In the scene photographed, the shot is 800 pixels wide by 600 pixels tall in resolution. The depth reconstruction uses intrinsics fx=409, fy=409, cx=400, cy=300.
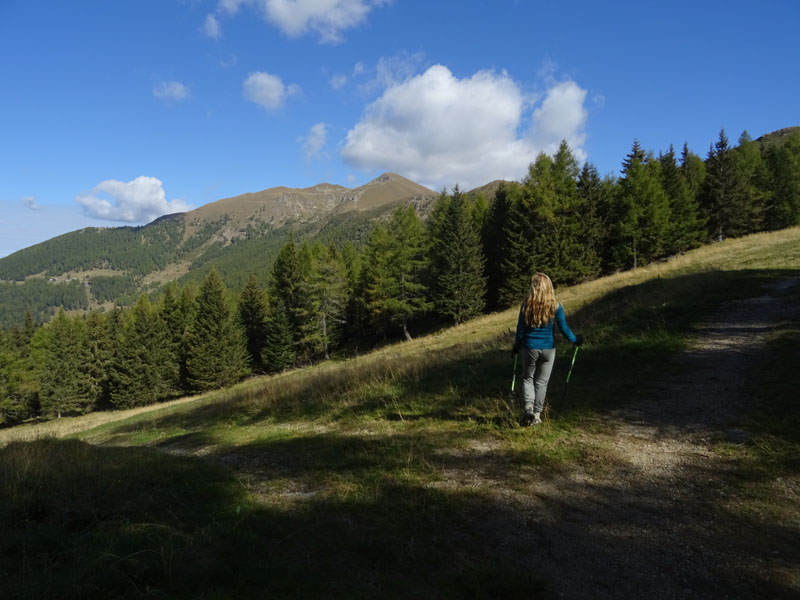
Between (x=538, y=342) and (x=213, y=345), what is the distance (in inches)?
1722

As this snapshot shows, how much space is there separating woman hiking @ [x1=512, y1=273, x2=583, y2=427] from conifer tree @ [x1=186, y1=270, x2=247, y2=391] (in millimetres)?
43153

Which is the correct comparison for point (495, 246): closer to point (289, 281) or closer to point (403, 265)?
point (403, 265)

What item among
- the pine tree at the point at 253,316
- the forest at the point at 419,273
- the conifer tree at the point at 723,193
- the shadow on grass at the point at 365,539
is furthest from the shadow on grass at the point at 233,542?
the conifer tree at the point at 723,193

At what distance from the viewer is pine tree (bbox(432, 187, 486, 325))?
130 ft

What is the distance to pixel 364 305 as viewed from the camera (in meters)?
45.8

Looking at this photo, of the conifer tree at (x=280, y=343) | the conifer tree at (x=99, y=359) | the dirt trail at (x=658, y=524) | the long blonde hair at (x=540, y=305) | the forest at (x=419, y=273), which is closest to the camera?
the dirt trail at (x=658, y=524)

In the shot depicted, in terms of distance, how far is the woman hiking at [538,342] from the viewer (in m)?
6.59

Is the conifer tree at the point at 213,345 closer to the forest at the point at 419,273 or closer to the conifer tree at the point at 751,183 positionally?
the forest at the point at 419,273

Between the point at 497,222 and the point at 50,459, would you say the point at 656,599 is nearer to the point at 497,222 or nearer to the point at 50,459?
the point at 50,459

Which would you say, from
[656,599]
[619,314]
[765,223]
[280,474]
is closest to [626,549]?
[656,599]

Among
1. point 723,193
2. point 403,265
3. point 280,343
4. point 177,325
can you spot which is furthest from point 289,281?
point 723,193

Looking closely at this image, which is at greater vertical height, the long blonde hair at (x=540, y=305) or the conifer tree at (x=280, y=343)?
the long blonde hair at (x=540, y=305)

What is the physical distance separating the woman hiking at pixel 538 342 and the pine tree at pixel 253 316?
49426 mm

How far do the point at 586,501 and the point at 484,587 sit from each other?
199cm
